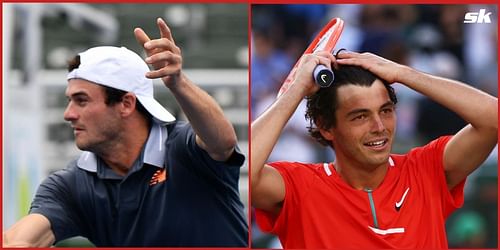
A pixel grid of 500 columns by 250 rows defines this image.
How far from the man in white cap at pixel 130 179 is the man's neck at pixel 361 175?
43 cm

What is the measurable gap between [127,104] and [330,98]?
3.17 ft

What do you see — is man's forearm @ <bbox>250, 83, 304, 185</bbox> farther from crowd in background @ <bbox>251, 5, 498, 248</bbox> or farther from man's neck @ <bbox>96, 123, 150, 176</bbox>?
crowd in background @ <bbox>251, 5, 498, 248</bbox>

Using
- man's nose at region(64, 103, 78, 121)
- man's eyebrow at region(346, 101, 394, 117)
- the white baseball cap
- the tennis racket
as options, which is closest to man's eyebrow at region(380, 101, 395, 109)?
man's eyebrow at region(346, 101, 394, 117)

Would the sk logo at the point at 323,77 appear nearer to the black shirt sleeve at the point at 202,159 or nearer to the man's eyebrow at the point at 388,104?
the man's eyebrow at the point at 388,104

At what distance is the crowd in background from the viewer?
207 inches

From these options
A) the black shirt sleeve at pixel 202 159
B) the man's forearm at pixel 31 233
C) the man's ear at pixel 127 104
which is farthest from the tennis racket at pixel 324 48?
the man's forearm at pixel 31 233

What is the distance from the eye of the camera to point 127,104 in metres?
4.42

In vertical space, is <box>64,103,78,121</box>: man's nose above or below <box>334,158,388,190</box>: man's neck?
above

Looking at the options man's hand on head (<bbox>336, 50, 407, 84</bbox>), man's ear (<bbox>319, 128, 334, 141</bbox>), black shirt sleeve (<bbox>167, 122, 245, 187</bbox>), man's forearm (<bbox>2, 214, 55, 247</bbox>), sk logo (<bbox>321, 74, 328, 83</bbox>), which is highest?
man's hand on head (<bbox>336, 50, 407, 84</bbox>)

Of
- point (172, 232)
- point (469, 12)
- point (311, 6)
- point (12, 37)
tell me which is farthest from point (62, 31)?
point (172, 232)

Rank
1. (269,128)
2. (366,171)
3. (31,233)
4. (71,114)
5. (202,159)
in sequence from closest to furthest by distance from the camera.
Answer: (269,128)
(366,171)
(202,159)
(31,233)
(71,114)

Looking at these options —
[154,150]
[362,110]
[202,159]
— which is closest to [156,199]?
[154,150]

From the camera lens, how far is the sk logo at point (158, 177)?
426 cm

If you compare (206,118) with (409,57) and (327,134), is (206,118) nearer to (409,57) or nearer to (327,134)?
(327,134)
